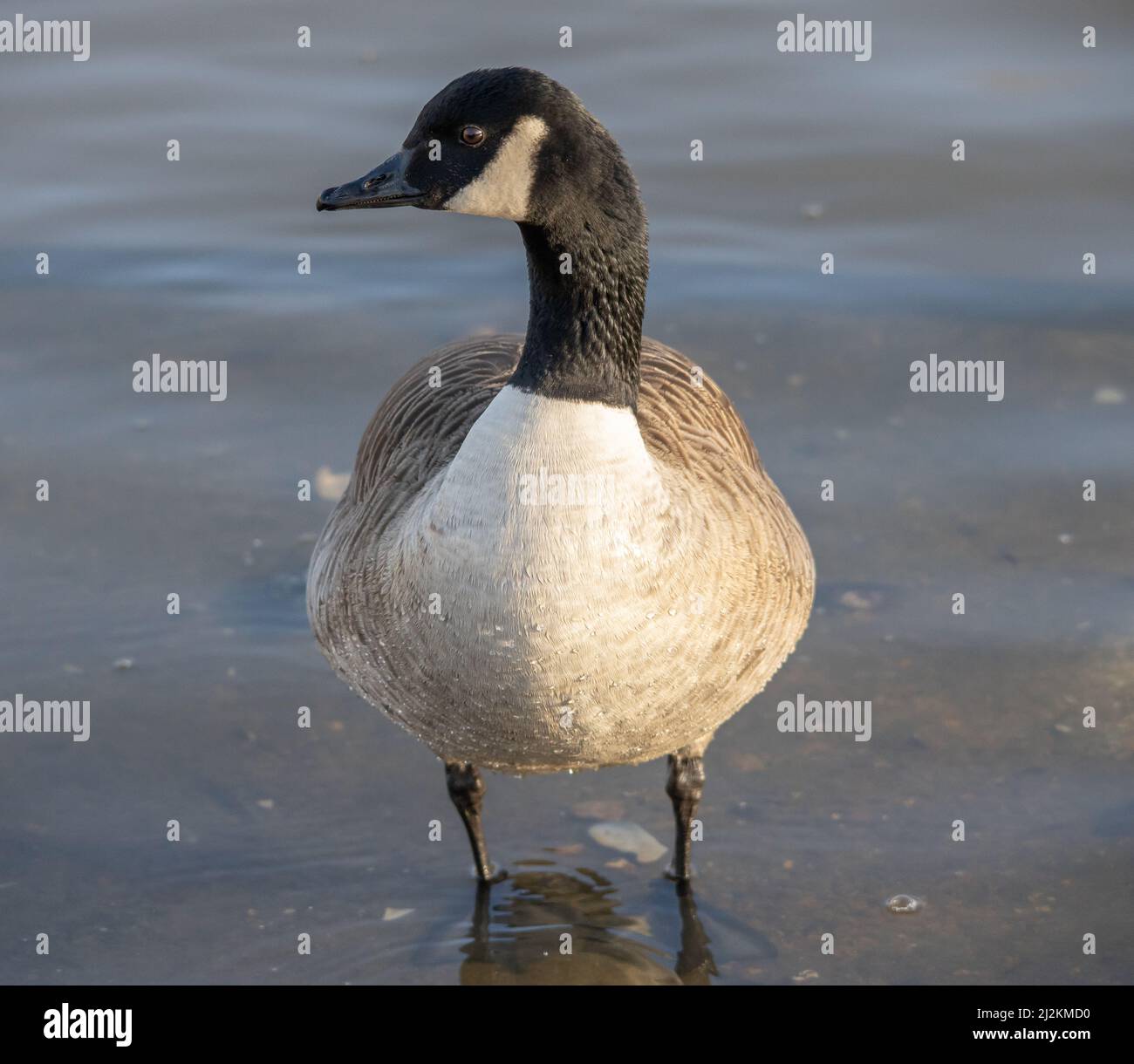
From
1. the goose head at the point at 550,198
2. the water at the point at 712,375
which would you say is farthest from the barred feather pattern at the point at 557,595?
the water at the point at 712,375

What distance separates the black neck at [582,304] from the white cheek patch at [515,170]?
98mm

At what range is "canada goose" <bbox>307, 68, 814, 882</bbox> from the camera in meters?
4.09

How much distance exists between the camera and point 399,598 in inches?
174

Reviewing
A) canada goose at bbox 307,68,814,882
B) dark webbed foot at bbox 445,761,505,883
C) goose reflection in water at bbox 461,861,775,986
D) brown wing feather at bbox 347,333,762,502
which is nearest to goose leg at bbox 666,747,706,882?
goose reflection in water at bbox 461,861,775,986

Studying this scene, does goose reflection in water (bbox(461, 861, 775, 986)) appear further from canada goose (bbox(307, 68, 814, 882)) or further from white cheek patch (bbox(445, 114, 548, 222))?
white cheek patch (bbox(445, 114, 548, 222))

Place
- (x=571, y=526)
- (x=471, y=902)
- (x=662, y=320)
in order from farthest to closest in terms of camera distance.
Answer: (x=662, y=320), (x=471, y=902), (x=571, y=526)

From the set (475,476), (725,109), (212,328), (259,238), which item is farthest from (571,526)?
(725,109)

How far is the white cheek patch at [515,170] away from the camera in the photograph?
4.16 metres

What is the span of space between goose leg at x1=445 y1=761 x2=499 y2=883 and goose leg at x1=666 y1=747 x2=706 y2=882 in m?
0.63

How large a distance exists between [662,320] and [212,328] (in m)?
2.34

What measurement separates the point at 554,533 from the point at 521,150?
1.02m

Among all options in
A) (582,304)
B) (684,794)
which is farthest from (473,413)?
(684,794)

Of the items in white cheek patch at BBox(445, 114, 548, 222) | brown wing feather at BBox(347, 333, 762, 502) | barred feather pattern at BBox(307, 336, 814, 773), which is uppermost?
white cheek patch at BBox(445, 114, 548, 222)
